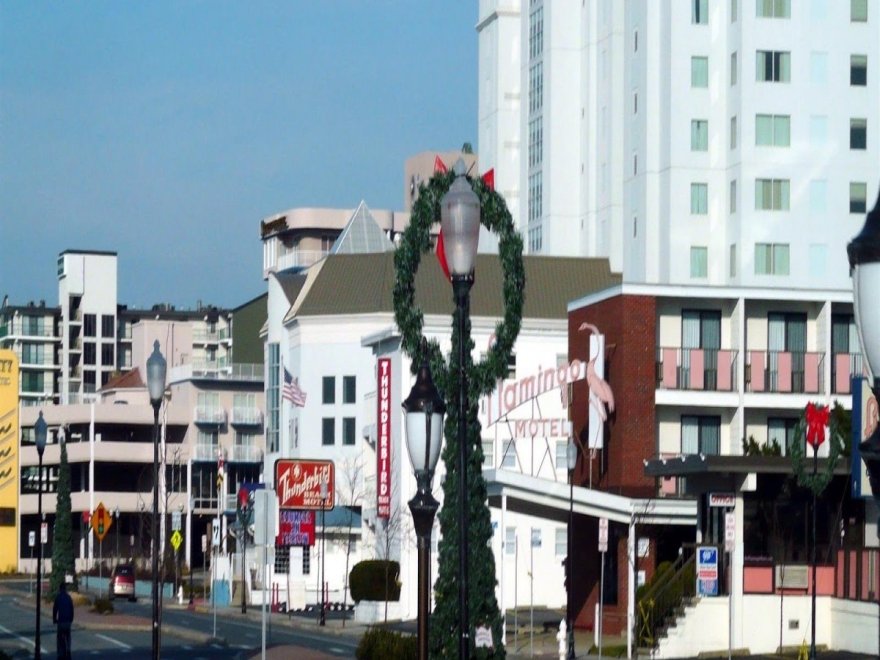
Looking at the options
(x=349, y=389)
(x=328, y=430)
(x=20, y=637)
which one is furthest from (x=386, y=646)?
(x=328, y=430)

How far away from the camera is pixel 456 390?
28.2 metres

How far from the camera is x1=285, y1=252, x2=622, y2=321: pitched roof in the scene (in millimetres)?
87125

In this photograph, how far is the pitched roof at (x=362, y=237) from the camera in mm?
115000

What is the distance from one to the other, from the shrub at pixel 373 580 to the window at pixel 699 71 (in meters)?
28.6

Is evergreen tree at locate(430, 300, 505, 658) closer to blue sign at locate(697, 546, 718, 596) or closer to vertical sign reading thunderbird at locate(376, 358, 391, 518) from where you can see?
blue sign at locate(697, 546, 718, 596)

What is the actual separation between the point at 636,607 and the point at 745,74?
41.3 metres

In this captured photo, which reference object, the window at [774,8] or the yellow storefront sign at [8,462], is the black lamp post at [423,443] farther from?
the yellow storefront sign at [8,462]

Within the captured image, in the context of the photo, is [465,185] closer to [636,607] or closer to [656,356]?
[636,607]

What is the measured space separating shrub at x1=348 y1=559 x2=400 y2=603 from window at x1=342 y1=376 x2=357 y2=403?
28324mm

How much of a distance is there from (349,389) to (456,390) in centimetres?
6929

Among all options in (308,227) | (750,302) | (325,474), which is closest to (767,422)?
(750,302)

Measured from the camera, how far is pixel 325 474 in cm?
6712

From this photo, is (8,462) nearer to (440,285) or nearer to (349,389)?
(349,389)

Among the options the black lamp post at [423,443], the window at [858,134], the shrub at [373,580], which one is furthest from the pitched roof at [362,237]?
the black lamp post at [423,443]
